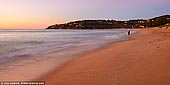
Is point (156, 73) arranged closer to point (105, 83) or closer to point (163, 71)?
point (163, 71)

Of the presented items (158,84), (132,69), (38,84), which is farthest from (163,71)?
(38,84)

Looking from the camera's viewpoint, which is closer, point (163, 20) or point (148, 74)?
point (148, 74)

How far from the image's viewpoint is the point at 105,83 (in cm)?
663

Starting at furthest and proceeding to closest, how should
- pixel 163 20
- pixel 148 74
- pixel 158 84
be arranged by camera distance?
pixel 163 20 < pixel 148 74 < pixel 158 84

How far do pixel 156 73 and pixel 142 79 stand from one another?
88 centimetres

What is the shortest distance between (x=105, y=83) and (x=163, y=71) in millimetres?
2256

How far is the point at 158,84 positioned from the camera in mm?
6320

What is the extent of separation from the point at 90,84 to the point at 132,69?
236 centimetres

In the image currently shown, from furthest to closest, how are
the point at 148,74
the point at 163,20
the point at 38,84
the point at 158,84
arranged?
the point at 163,20, the point at 148,74, the point at 38,84, the point at 158,84

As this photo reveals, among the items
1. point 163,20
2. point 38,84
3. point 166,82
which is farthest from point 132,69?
point 163,20

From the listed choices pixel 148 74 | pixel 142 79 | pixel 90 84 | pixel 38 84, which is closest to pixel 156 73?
pixel 148 74

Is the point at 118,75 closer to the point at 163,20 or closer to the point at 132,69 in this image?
the point at 132,69

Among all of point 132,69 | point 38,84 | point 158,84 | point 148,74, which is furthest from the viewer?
point 132,69

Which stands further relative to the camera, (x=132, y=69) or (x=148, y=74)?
(x=132, y=69)
